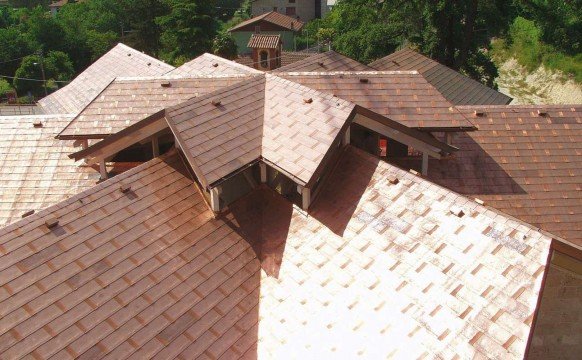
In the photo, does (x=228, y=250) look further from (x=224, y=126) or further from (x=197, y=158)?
(x=224, y=126)

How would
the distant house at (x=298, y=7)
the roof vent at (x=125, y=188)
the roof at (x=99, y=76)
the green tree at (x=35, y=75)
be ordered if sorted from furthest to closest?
the distant house at (x=298, y=7), the green tree at (x=35, y=75), the roof at (x=99, y=76), the roof vent at (x=125, y=188)

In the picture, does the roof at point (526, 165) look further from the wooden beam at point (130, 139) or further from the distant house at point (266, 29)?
the distant house at point (266, 29)

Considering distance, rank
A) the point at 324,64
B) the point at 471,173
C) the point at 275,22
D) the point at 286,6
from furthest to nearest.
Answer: the point at 286,6
the point at 275,22
the point at 324,64
the point at 471,173

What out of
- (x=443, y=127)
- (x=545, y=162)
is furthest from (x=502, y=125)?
(x=443, y=127)

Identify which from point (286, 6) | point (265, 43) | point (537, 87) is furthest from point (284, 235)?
point (286, 6)

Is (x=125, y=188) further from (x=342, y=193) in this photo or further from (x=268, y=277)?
(x=342, y=193)

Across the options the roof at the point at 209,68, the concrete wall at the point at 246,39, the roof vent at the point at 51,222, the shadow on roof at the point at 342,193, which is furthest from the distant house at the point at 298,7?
the roof vent at the point at 51,222
